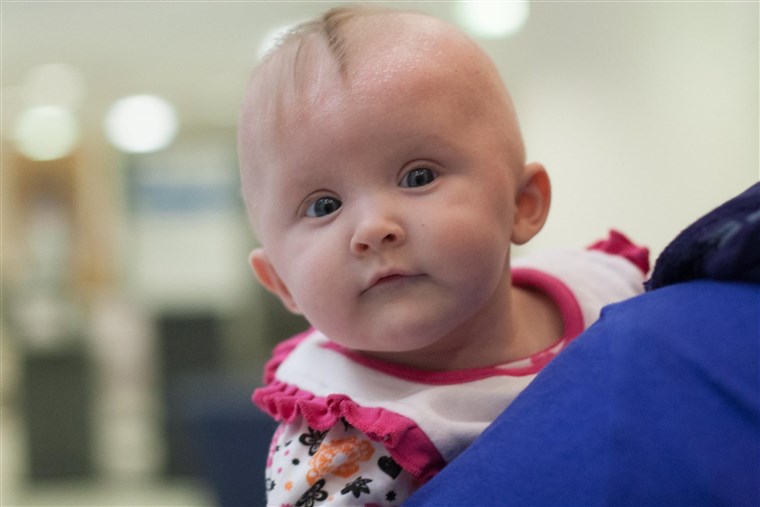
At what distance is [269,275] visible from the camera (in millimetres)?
952

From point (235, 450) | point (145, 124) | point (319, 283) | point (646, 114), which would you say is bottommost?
point (145, 124)

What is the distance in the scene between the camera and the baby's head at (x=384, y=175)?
74cm

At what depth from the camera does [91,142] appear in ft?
20.7

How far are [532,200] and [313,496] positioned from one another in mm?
343

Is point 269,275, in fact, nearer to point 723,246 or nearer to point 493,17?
point 723,246

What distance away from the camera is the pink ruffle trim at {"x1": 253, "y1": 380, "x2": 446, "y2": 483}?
72 cm

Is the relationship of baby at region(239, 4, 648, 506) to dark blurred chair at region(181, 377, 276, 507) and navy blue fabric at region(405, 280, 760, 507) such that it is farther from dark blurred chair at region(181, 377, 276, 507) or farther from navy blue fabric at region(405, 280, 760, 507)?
dark blurred chair at region(181, 377, 276, 507)

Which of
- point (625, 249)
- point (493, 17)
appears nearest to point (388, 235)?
point (625, 249)

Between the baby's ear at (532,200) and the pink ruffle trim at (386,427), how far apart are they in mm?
226

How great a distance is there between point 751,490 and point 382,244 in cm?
33

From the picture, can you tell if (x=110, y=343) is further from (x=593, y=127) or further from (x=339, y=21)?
(x=339, y=21)

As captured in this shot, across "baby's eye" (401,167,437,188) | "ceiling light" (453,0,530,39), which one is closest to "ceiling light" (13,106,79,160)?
"ceiling light" (453,0,530,39)

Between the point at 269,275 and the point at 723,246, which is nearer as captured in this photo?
the point at 723,246

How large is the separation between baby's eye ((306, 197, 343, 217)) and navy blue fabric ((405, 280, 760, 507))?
27cm
